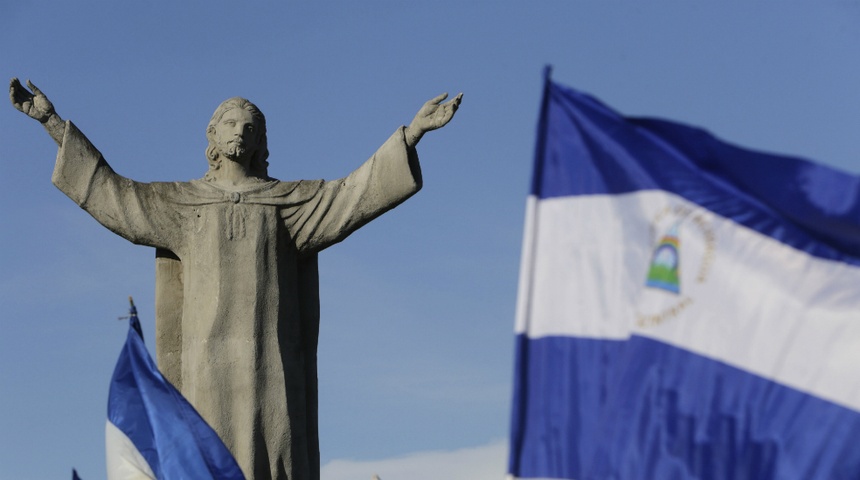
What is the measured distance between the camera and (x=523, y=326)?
11156 millimetres

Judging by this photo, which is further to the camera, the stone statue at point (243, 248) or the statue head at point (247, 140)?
the statue head at point (247, 140)

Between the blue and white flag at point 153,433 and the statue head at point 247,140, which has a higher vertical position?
the statue head at point 247,140

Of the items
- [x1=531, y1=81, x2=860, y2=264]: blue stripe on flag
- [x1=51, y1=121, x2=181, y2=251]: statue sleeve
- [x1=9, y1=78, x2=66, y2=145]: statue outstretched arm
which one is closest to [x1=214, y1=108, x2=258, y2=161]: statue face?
[x1=51, y1=121, x2=181, y2=251]: statue sleeve

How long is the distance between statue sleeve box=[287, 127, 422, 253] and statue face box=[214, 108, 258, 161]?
0.71 meters

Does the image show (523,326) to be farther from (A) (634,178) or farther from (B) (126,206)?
(B) (126,206)

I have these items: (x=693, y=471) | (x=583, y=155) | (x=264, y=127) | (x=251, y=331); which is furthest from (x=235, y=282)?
(x=693, y=471)

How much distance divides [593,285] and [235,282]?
608cm

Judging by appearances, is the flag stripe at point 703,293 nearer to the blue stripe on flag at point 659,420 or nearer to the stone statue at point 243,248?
the blue stripe on flag at point 659,420

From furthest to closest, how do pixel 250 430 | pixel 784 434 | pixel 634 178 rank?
1. pixel 250 430
2. pixel 634 178
3. pixel 784 434

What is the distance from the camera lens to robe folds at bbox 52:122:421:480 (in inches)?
648

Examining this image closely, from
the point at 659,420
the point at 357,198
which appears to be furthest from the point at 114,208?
the point at 659,420

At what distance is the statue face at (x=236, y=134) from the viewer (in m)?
17.0

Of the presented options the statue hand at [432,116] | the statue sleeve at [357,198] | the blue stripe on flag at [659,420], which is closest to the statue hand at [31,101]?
the statue sleeve at [357,198]

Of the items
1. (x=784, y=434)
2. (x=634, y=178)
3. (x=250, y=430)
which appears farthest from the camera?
(x=250, y=430)
